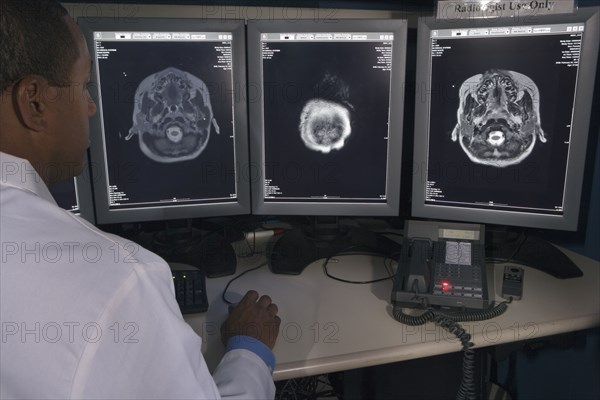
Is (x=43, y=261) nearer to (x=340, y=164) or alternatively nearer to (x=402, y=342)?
(x=402, y=342)

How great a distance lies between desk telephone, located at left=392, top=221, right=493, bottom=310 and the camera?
1.18 m

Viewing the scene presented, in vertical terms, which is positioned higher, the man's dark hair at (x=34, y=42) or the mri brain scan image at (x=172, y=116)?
the man's dark hair at (x=34, y=42)

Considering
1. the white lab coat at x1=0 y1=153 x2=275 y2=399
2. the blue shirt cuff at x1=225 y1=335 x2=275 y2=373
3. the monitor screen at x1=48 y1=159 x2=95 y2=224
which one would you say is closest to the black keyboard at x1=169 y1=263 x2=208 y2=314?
the blue shirt cuff at x1=225 y1=335 x2=275 y2=373

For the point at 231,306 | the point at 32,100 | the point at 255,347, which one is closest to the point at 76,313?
the point at 32,100

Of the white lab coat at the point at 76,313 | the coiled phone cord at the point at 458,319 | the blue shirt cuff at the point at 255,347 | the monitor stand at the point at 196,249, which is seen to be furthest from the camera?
the monitor stand at the point at 196,249

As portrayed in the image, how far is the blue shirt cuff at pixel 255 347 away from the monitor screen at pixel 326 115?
1.81ft

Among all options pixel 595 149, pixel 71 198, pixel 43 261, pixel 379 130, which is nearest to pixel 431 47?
pixel 379 130

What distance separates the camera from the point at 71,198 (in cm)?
140

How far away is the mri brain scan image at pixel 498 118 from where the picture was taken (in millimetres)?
1365

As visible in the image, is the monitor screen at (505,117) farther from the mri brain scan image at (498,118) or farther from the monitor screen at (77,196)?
the monitor screen at (77,196)

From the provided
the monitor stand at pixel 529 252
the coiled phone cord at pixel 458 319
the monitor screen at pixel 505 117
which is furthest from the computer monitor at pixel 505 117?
the coiled phone cord at pixel 458 319

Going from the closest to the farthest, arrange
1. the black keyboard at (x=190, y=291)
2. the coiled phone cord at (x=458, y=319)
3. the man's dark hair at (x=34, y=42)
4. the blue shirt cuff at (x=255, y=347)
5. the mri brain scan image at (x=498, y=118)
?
the man's dark hair at (x=34, y=42), the blue shirt cuff at (x=255, y=347), the coiled phone cord at (x=458, y=319), the black keyboard at (x=190, y=291), the mri brain scan image at (x=498, y=118)

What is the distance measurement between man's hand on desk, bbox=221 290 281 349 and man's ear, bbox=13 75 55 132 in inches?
21.5

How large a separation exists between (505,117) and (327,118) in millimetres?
464
